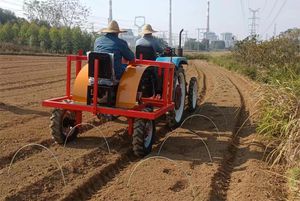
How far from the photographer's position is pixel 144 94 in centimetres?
756

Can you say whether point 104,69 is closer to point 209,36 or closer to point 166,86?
point 166,86

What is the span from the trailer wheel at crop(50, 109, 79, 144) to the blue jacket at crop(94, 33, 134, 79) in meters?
1.04

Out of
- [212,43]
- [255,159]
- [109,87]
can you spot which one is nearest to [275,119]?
[255,159]

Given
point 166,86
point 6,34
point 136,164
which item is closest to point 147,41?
point 166,86

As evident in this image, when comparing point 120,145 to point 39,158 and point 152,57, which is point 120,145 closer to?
point 39,158

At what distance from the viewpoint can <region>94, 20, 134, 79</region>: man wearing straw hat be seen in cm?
663

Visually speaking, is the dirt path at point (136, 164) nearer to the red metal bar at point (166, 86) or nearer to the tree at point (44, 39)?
the red metal bar at point (166, 86)

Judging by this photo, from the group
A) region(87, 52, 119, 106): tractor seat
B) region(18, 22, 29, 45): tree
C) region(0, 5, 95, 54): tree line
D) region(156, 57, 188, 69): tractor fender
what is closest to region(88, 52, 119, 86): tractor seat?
region(87, 52, 119, 106): tractor seat

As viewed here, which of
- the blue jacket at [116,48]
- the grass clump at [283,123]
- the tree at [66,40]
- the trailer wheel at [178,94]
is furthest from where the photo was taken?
the tree at [66,40]

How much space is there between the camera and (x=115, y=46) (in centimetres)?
665

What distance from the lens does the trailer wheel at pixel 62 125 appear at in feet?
21.4

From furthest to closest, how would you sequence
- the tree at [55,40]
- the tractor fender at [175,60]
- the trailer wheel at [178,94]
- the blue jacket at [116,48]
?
the tree at [55,40] < the tractor fender at [175,60] < the trailer wheel at [178,94] < the blue jacket at [116,48]

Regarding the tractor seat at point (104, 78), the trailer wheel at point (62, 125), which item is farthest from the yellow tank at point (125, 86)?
the trailer wheel at point (62, 125)

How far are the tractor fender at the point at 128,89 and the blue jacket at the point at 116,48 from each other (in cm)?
14
